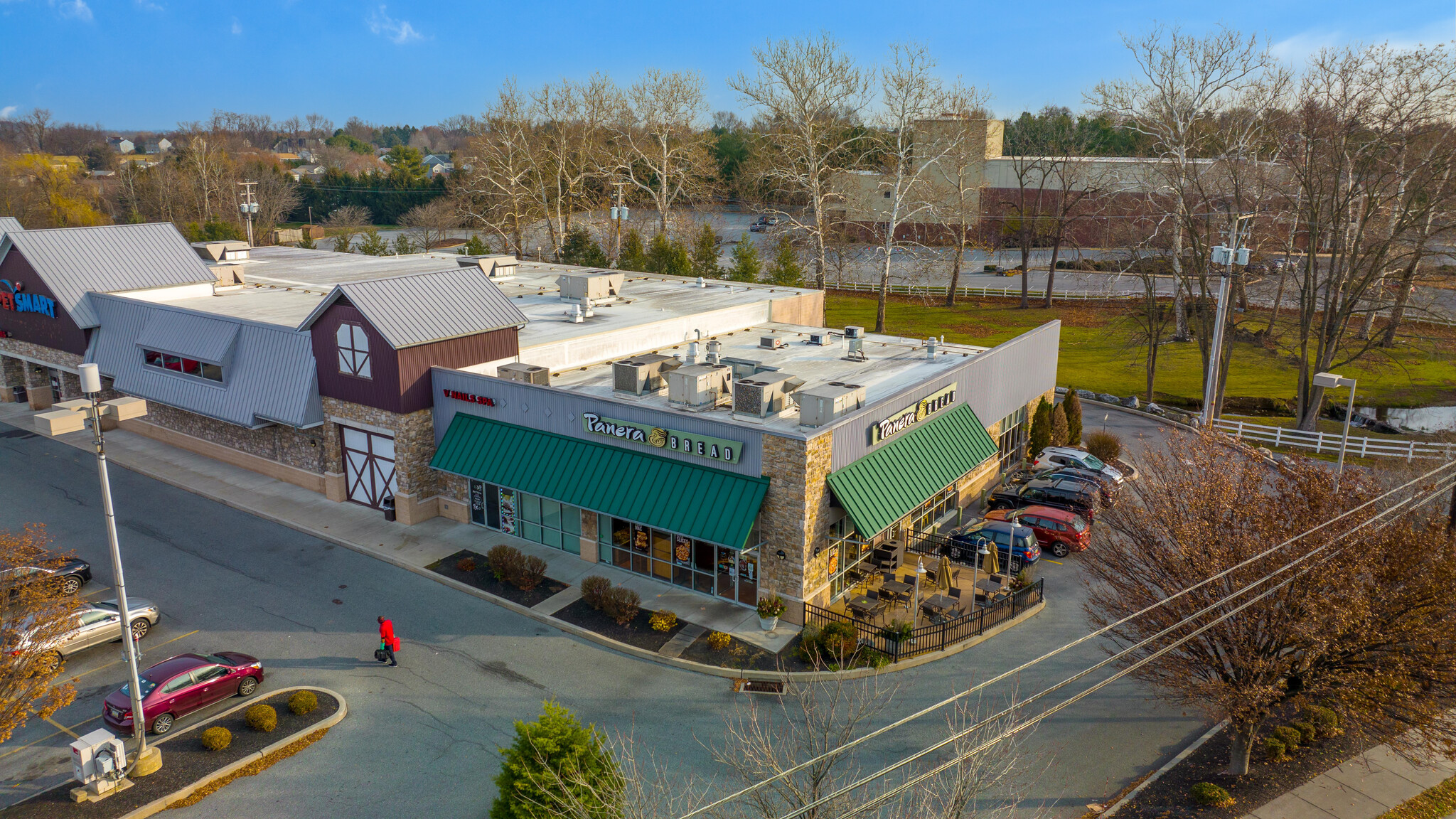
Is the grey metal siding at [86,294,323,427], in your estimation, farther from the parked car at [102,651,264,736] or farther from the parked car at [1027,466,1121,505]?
the parked car at [1027,466,1121,505]

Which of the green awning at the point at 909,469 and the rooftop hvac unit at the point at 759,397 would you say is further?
the rooftop hvac unit at the point at 759,397

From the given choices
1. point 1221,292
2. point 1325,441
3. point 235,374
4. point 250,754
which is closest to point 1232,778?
point 1221,292

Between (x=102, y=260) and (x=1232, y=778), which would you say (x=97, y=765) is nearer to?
(x=1232, y=778)

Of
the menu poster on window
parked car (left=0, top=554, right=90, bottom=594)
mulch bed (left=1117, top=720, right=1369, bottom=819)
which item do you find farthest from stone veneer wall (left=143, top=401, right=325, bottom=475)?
mulch bed (left=1117, top=720, right=1369, bottom=819)

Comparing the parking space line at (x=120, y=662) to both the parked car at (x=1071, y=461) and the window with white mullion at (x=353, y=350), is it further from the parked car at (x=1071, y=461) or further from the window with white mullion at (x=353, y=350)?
the parked car at (x=1071, y=461)

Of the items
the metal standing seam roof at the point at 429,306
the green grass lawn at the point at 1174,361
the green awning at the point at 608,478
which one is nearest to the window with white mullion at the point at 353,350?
the metal standing seam roof at the point at 429,306

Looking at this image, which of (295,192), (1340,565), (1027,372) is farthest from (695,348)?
(295,192)

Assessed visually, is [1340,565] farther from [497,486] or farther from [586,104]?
[586,104]
